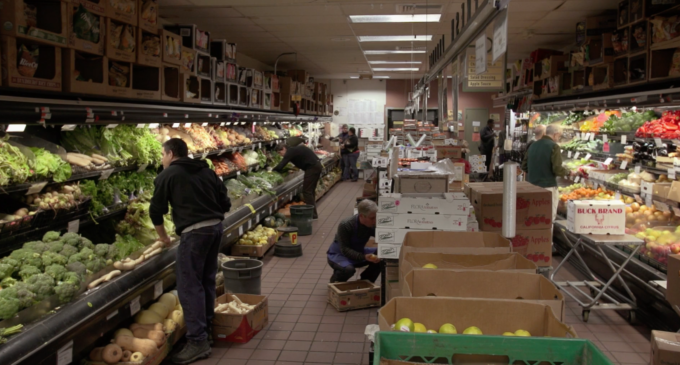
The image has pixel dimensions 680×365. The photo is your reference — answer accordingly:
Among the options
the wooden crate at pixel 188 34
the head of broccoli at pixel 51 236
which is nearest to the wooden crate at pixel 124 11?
the wooden crate at pixel 188 34

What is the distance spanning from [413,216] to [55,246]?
8.75ft

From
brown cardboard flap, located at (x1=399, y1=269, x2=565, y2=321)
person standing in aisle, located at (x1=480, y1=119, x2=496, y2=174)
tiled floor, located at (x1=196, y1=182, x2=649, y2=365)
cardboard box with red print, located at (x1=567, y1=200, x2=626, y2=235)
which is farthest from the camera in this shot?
person standing in aisle, located at (x1=480, y1=119, x2=496, y2=174)

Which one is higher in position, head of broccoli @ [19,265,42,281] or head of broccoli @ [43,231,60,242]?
head of broccoli @ [43,231,60,242]

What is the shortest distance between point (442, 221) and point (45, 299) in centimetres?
286

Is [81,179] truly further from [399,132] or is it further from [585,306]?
[399,132]

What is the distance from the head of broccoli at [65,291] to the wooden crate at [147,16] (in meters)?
2.58

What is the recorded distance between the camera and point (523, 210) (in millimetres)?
4859

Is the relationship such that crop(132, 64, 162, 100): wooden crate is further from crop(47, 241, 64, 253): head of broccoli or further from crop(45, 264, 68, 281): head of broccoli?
crop(45, 264, 68, 281): head of broccoli

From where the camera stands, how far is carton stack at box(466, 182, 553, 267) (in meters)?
4.86

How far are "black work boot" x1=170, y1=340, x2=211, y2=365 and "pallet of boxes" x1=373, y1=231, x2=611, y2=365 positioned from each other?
6.77ft

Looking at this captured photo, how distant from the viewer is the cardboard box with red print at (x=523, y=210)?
15.9ft

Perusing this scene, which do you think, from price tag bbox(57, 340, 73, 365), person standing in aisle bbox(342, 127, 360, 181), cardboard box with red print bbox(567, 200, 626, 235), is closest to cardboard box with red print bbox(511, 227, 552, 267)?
cardboard box with red print bbox(567, 200, 626, 235)

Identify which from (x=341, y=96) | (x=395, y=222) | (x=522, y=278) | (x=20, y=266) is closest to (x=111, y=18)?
(x=20, y=266)

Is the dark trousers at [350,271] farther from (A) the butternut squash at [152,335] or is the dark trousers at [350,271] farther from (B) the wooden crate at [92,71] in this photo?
(B) the wooden crate at [92,71]
